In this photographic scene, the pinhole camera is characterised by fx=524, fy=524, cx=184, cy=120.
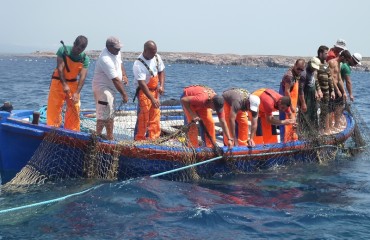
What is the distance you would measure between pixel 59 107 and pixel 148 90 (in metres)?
1.69

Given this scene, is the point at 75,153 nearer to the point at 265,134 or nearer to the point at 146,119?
the point at 146,119

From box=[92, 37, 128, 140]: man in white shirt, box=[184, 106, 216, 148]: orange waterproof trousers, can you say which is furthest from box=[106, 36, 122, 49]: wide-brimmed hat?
box=[184, 106, 216, 148]: orange waterproof trousers

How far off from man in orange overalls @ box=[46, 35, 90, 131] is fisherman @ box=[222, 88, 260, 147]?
268 centimetres

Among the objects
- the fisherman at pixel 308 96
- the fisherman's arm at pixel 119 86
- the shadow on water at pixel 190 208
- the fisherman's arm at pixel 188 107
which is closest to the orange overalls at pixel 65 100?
the fisherman's arm at pixel 119 86

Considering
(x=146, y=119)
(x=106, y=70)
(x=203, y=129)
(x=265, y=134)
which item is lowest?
(x=265, y=134)

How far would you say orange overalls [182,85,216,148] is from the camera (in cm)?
920

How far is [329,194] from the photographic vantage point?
354 inches

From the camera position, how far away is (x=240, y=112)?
32.2 ft

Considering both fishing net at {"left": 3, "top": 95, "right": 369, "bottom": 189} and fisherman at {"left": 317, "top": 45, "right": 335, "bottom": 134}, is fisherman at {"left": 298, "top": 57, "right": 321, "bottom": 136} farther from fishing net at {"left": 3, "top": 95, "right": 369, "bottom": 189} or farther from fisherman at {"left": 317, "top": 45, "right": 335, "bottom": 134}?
fishing net at {"left": 3, "top": 95, "right": 369, "bottom": 189}

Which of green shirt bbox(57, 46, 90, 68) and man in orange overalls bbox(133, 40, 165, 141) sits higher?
green shirt bbox(57, 46, 90, 68)

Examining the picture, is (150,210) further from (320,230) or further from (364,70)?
(364,70)

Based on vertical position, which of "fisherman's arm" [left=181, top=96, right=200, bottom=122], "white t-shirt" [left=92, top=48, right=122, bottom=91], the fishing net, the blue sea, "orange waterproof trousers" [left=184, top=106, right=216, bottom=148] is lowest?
the blue sea

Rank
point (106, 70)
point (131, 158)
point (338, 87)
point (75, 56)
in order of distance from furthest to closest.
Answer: point (338, 87) → point (75, 56) → point (131, 158) → point (106, 70)

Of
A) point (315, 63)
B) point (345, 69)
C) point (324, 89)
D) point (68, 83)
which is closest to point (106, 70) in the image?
point (68, 83)
